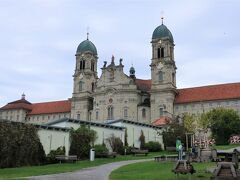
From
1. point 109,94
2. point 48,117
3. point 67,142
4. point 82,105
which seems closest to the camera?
point 67,142

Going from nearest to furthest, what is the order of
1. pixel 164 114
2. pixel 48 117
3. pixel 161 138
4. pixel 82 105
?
pixel 161 138
pixel 164 114
pixel 82 105
pixel 48 117

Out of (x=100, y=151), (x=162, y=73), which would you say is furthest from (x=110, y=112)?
(x=100, y=151)

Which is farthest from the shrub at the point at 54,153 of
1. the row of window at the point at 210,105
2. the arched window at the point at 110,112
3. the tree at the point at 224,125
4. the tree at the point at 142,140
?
the row of window at the point at 210,105

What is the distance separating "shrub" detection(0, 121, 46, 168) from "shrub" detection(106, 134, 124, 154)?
1274cm

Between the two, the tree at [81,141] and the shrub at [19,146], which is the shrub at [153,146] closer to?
the tree at [81,141]

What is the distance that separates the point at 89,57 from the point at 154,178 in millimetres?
77464

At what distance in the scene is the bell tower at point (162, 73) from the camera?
8000 cm

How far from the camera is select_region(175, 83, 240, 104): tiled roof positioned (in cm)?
7812

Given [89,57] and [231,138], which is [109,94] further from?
[231,138]

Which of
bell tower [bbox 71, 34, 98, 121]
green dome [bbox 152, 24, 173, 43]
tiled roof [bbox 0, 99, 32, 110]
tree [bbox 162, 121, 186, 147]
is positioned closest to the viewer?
tree [bbox 162, 121, 186, 147]

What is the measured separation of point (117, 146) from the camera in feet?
151

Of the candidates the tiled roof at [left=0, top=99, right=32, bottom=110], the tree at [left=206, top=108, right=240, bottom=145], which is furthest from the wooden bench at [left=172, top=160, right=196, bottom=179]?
the tiled roof at [left=0, top=99, right=32, bottom=110]

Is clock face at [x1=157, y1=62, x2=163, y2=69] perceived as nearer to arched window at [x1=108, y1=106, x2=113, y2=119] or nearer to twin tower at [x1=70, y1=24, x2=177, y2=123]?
twin tower at [x1=70, y1=24, x2=177, y2=123]

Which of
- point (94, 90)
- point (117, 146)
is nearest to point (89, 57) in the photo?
point (94, 90)
